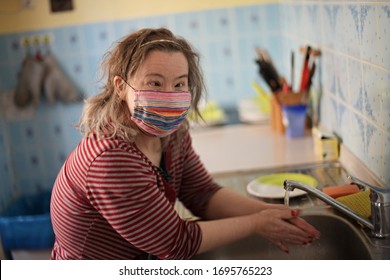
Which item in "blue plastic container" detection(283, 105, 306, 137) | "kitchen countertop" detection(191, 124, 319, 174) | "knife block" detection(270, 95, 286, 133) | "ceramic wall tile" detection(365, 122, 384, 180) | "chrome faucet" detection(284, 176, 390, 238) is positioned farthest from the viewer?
"knife block" detection(270, 95, 286, 133)

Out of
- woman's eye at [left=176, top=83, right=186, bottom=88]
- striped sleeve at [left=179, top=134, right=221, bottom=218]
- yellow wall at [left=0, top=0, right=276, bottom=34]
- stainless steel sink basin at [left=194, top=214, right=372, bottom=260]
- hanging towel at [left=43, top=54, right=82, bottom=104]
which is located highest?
yellow wall at [left=0, top=0, right=276, bottom=34]

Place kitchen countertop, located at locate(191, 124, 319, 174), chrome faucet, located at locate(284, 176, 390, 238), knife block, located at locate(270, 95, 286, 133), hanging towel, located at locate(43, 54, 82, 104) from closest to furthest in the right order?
chrome faucet, located at locate(284, 176, 390, 238) → kitchen countertop, located at locate(191, 124, 319, 174) → knife block, located at locate(270, 95, 286, 133) → hanging towel, located at locate(43, 54, 82, 104)

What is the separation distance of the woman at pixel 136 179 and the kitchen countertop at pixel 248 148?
1.24 feet

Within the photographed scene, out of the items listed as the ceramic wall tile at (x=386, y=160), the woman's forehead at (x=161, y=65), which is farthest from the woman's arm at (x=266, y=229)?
the woman's forehead at (x=161, y=65)

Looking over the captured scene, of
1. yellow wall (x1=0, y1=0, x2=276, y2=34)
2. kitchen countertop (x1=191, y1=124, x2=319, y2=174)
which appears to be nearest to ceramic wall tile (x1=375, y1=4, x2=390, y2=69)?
kitchen countertop (x1=191, y1=124, x2=319, y2=174)

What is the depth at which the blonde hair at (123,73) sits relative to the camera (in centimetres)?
84

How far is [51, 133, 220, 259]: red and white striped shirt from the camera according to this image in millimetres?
807

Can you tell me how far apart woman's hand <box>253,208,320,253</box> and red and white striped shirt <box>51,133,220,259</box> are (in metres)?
0.11

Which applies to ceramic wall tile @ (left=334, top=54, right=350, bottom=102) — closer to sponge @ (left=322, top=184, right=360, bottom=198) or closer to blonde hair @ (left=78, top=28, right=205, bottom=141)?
sponge @ (left=322, top=184, right=360, bottom=198)

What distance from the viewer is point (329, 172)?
1173 millimetres

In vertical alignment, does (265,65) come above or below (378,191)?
above
